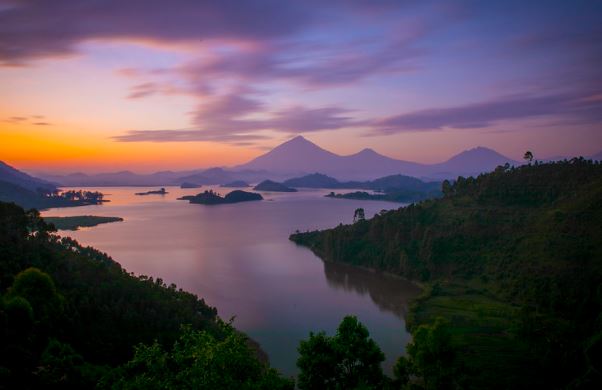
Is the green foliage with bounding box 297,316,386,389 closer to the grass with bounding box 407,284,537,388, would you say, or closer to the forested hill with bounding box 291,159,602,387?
the grass with bounding box 407,284,537,388

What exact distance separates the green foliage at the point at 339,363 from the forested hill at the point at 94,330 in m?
1.56

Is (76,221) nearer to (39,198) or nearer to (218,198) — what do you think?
(39,198)

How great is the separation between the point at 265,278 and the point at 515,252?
19557 mm

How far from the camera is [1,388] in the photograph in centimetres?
900

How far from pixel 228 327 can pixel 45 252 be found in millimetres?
18191

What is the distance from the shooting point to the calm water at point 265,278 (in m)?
25.9

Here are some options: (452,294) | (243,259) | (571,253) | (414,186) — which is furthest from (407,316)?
(414,186)

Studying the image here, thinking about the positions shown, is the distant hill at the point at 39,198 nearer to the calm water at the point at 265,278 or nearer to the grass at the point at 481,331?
the calm water at the point at 265,278

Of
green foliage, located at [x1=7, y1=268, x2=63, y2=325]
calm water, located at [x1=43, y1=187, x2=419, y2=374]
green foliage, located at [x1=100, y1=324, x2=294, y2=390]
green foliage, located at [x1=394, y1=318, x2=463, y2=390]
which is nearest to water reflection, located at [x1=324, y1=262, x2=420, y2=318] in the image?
calm water, located at [x1=43, y1=187, x2=419, y2=374]

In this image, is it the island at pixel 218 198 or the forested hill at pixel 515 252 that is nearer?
the forested hill at pixel 515 252

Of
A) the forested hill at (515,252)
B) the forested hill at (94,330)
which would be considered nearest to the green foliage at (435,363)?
the forested hill at (515,252)

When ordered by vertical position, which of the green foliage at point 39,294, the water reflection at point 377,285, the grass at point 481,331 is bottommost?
the water reflection at point 377,285

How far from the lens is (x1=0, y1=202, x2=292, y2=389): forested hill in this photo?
8.01 meters

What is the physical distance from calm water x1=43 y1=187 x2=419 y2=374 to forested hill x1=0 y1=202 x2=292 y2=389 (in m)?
A: 4.24
